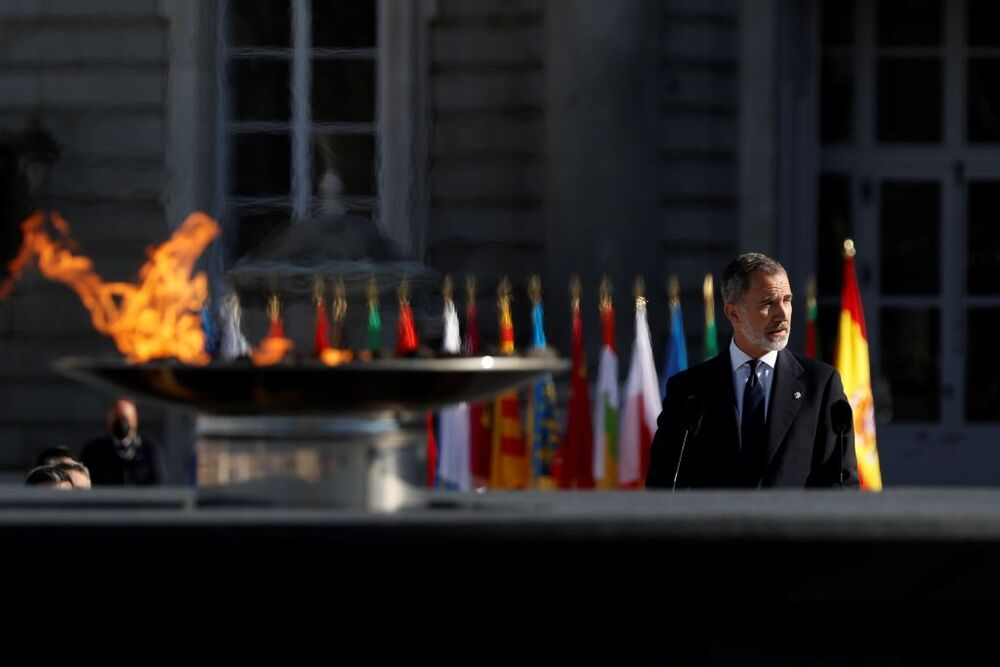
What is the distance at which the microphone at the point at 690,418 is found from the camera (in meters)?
5.07

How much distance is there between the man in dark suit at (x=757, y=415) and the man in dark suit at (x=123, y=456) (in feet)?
18.5

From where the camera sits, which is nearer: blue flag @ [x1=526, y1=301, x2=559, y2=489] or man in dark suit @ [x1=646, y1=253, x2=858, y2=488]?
man in dark suit @ [x1=646, y1=253, x2=858, y2=488]

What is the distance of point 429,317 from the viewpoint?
40.0ft

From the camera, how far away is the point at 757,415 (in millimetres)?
5199

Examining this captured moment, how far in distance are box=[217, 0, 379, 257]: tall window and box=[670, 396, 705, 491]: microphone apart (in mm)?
7621

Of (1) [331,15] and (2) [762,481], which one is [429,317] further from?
(2) [762,481]

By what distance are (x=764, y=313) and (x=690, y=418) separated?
0.43m

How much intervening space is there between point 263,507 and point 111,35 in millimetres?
9330

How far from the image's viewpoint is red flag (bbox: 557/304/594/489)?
11.1 m

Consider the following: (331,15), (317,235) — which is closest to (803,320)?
(331,15)

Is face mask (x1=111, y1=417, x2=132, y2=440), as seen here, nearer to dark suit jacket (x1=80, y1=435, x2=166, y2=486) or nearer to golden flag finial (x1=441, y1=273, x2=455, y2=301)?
dark suit jacket (x1=80, y1=435, x2=166, y2=486)

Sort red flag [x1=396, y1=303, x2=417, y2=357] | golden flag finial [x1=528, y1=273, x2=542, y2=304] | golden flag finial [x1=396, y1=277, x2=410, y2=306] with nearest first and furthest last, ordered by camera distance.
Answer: red flag [x1=396, y1=303, x2=417, y2=357] < golden flag finial [x1=396, y1=277, x2=410, y2=306] < golden flag finial [x1=528, y1=273, x2=542, y2=304]

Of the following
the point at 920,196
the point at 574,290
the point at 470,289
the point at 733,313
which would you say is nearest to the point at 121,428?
the point at 470,289

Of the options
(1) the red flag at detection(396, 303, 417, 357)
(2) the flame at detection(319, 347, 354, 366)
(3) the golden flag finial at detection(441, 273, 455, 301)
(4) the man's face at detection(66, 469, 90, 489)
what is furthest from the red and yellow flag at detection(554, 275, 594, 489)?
(2) the flame at detection(319, 347, 354, 366)
